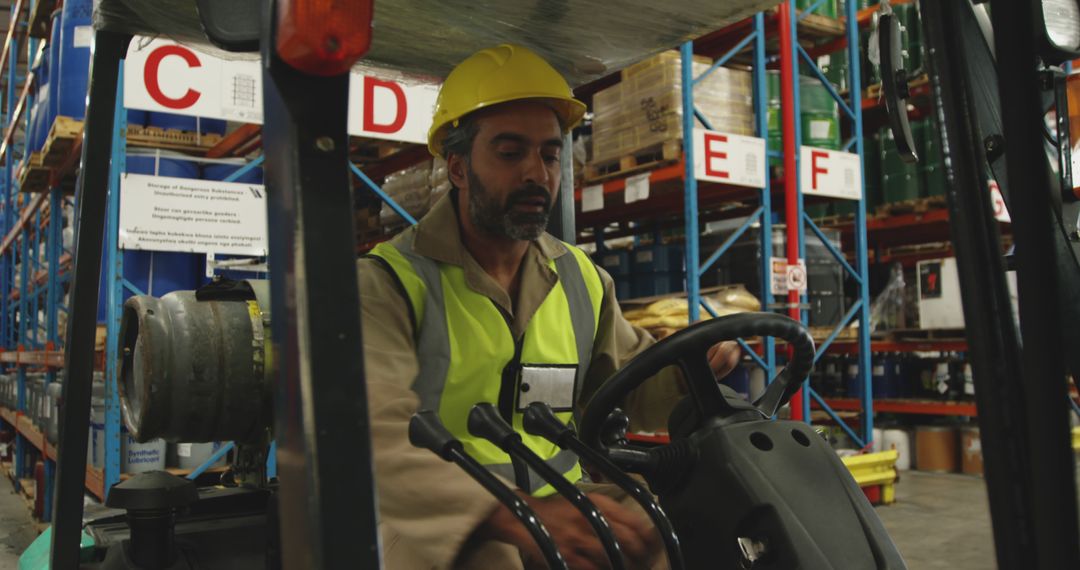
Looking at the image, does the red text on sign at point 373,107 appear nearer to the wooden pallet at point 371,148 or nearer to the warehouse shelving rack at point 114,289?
the wooden pallet at point 371,148

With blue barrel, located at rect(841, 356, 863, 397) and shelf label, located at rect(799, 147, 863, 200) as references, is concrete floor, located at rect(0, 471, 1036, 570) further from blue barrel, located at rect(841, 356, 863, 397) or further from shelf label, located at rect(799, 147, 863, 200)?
shelf label, located at rect(799, 147, 863, 200)

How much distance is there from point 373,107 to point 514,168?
3094mm

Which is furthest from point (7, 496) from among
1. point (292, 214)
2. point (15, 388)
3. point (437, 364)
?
point (292, 214)

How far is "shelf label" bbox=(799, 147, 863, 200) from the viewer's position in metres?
6.41

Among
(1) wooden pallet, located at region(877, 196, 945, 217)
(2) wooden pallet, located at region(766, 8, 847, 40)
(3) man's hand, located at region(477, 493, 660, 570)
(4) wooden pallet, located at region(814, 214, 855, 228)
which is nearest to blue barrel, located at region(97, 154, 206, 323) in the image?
(3) man's hand, located at region(477, 493, 660, 570)

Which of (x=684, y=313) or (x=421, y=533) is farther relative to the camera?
(x=684, y=313)

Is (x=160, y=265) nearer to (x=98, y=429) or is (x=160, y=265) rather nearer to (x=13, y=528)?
(x=98, y=429)

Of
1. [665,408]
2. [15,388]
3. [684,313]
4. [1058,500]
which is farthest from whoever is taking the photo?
[15,388]

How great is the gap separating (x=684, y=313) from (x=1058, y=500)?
5.44m

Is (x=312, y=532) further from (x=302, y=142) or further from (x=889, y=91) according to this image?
(x=889, y=91)

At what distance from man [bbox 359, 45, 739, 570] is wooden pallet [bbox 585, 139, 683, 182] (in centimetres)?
385

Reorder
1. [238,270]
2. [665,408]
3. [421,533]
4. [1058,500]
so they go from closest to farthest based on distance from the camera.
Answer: [1058,500], [421,533], [665,408], [238,270]

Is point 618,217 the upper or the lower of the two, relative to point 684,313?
upper

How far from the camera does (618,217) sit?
848cm
